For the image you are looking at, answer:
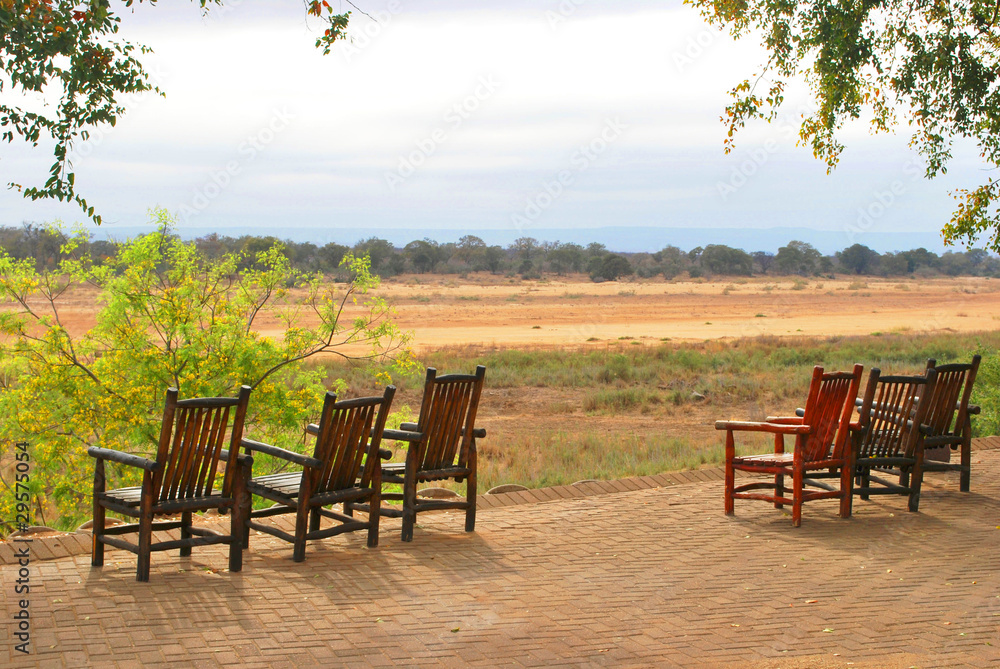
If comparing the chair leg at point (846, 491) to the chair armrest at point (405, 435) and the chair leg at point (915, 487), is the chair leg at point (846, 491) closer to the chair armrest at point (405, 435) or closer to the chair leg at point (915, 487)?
the chair leg at point (915, 487)

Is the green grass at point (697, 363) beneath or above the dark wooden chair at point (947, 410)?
beneath

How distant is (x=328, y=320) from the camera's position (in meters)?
11.8

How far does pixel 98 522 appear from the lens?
581 centimetres

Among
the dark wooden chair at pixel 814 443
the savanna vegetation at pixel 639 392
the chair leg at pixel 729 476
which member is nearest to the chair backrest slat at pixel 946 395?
the dark wooden chair at pixel 814 443

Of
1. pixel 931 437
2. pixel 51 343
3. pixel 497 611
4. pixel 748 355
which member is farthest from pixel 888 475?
pixel 748 355

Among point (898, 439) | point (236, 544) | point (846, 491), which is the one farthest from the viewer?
point (898, 439)

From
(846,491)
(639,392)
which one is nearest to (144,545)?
(846,491)

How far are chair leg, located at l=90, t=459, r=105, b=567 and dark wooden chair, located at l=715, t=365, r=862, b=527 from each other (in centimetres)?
453

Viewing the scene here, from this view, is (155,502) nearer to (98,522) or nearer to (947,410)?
(98,522)

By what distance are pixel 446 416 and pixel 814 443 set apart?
293 cm

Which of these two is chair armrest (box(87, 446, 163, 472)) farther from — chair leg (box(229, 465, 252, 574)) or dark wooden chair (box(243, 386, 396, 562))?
dark wooden chair (box(243, 386, 396, 562))

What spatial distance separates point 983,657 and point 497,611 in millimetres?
2434

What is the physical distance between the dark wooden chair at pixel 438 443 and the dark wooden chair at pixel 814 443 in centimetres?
205

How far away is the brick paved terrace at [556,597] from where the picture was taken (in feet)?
15.1
